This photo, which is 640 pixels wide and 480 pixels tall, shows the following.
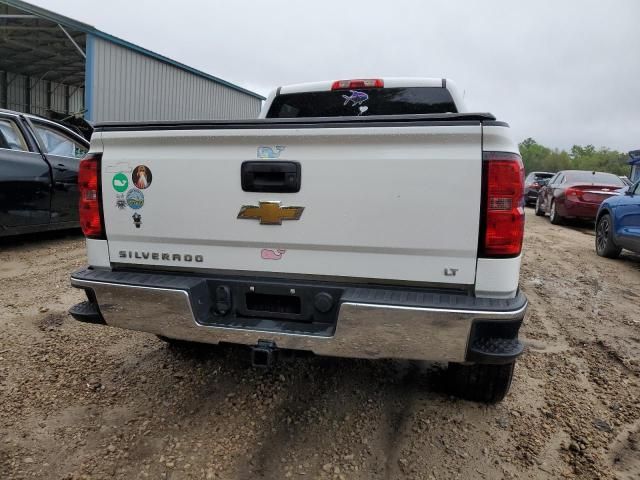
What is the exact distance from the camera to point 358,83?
13.0ft

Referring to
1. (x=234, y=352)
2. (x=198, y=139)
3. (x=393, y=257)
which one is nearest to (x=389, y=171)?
(x=393, y=257)

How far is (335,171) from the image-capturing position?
7.14 feet

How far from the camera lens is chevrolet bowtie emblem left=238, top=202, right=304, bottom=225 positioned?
2248 millimetres

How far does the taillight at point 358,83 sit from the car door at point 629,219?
15.4 feet

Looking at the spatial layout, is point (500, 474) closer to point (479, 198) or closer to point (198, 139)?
point (479, 198)

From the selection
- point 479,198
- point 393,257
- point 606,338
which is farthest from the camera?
point 606,338

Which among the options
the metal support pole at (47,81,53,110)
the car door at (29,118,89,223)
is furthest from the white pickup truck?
the metal support pole at (47,81,53,110)

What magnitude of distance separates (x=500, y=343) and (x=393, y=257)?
621 mm

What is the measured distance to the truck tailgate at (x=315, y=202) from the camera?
2.07m

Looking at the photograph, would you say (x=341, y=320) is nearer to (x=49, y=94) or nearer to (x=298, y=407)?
(x=298, y=407)

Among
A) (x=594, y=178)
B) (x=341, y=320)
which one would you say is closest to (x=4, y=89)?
(x=594, y=178)

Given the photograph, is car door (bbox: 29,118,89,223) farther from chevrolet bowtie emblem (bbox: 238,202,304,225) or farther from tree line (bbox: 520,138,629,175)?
tree line (bbox: 520,138,629,175)

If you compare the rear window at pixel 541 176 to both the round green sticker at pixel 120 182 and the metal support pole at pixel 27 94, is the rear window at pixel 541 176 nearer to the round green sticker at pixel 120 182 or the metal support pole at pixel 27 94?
the round green sticker at pixel 120 182

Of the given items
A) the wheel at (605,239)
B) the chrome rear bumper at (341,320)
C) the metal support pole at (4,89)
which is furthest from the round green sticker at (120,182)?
the metal support pole at (4,89)
